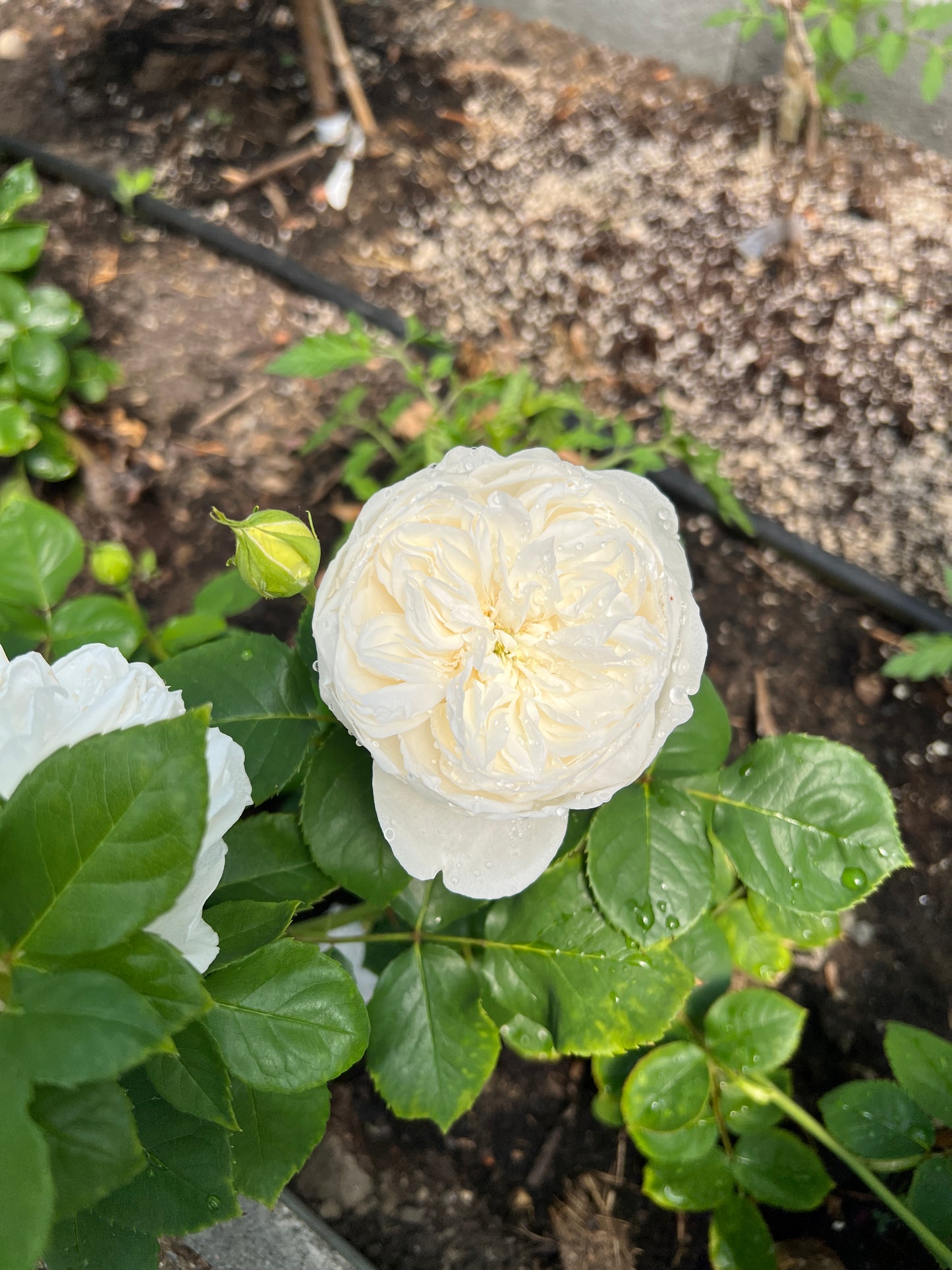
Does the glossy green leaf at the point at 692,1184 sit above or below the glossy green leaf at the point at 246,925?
below

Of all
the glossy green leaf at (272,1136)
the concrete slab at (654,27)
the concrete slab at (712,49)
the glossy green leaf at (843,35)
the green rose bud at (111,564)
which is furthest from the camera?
the concrete slab at (654,27)

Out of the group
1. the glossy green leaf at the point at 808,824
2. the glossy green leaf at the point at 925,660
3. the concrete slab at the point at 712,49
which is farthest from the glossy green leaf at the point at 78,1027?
the concrete slab at the point at 712,49

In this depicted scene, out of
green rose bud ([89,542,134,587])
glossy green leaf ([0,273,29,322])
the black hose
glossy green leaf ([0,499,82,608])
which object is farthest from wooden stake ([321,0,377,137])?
glossy green leaf ([0,499,82,608])

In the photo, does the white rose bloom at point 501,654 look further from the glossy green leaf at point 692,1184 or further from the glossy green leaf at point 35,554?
the glossy green leaf at point 692,1184

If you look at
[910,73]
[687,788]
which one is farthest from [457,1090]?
[910,73]

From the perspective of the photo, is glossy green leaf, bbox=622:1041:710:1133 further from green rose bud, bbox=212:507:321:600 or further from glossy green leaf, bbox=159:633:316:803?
green rose bud, bbox=212:507:321:600

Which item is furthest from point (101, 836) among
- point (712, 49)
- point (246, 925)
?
point (712, 49)

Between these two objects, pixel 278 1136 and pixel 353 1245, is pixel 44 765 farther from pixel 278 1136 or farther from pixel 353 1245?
pixel 353 1245
